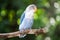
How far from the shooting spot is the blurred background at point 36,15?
845 mm

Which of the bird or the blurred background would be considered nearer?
the bird

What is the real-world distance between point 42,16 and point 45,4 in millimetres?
71

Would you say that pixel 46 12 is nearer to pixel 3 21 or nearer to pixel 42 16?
pixel 42 16

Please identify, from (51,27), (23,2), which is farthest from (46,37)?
(23,2)

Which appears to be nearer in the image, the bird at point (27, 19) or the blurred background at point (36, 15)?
the bird at point (27, 19)

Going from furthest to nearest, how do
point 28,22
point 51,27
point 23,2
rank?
point 51,27, point 23,2, point 28,22

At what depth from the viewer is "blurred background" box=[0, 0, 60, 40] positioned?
845 mm

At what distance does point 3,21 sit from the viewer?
919mm

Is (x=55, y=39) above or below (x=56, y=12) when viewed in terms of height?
below

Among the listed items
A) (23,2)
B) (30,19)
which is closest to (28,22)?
(30,19)

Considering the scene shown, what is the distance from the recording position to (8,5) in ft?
3.00

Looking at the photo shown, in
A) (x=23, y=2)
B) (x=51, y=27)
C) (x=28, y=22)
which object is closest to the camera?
(x=28, y=22)

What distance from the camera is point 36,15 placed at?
0.83 m

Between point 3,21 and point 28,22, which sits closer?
point 28,22
